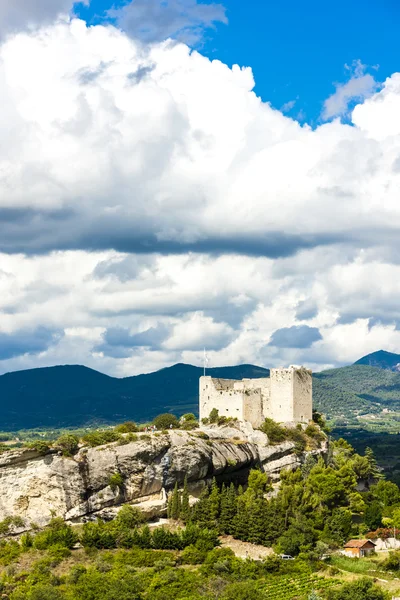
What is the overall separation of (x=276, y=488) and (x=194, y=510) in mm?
12503

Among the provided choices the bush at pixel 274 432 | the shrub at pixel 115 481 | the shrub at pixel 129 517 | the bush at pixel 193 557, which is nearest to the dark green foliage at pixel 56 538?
the shrub at pixel 129 517

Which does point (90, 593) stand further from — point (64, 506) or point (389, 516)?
point (389, 516)

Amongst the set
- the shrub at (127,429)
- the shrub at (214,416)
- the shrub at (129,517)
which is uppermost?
the shrub at (214,416)

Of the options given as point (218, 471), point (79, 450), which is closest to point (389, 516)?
point (218, 471)

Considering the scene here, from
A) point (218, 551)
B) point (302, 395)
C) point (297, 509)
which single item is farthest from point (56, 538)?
point (302, 395)

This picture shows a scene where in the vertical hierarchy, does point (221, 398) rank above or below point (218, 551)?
above

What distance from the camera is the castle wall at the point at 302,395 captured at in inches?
3880

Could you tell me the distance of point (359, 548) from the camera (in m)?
77.8

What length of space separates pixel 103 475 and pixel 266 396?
26.2 m

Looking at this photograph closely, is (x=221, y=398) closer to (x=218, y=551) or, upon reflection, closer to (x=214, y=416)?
(x=214, y=416)

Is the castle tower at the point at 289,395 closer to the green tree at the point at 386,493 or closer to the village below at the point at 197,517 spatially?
the village below at the point at 197,517

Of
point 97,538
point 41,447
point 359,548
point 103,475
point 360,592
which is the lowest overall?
point 360,592

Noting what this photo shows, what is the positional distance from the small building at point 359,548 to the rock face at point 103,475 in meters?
15.0

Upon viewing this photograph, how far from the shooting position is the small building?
254ft
